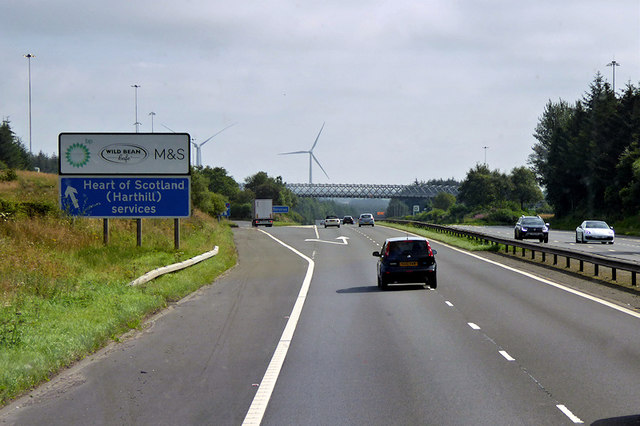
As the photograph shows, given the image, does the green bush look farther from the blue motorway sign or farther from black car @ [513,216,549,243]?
black car @ [513,216,549,243]

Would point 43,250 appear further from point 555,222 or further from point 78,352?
point 555,222

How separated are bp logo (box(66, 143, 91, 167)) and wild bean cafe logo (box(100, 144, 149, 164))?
599 mm

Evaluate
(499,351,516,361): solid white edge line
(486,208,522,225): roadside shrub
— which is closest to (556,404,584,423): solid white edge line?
(499,351,516,361): solid white edge line

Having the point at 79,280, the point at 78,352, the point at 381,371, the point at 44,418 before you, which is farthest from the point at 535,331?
the point at 79,280

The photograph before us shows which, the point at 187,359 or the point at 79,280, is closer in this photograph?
the point at 187,359

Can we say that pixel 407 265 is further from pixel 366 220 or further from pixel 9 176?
pixel 366 220

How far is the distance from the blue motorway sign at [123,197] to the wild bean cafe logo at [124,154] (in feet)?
2.36

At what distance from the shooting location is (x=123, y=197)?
2772 cm

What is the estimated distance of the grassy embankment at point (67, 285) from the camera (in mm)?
10048

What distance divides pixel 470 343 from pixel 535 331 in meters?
1.75

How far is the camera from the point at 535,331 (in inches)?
500

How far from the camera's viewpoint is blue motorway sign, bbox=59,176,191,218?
1087 inches

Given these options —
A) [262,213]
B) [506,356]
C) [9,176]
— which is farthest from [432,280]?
[262,213]

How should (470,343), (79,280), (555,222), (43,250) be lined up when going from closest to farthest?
1. (470,343)
2. (79,280)
3. (43,250)
4. (555,222)
